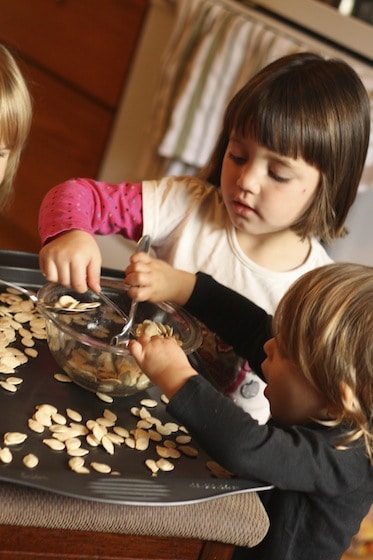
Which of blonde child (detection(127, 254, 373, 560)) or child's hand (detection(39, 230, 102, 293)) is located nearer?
blonde child (detection(127, 254, 373, 560))

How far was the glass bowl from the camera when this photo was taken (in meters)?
0.86

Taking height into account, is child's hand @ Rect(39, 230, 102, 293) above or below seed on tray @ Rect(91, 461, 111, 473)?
above

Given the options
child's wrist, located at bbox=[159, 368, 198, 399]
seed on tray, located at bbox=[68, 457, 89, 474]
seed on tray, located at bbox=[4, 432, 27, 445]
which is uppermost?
child's wrist, located at bbox=[159, 368, 198, 399]

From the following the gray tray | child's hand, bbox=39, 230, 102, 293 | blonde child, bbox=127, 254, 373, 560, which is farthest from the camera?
child's hand, bbox=39, 230, 102, 293

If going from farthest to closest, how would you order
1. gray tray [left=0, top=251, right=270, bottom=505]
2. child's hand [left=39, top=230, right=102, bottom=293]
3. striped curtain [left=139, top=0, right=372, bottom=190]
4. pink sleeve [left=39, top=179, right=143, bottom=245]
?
striped curtain [left=139, top=0, right=372, bottom=190], pink sleeve [left=39, top=179, right=143, bottom=245], child's hand [left=39, top=230, right=102, bottom=293], gray tray [left=0, top=251, right=270, bottom=505]

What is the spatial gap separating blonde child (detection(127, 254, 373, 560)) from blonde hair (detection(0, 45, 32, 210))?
31 cm

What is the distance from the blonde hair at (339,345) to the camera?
892mm

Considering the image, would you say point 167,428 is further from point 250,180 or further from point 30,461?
point 250,180

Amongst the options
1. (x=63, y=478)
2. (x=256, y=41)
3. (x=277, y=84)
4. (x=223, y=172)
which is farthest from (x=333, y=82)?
(x=256, y=41)

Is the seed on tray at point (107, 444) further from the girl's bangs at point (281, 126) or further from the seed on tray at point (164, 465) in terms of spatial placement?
the girl's bangs at point (281, 126)

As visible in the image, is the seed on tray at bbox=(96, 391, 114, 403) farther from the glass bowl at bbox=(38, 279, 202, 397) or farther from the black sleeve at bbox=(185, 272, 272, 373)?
the black sleeve at bbox=(185, 272, 272, 373)

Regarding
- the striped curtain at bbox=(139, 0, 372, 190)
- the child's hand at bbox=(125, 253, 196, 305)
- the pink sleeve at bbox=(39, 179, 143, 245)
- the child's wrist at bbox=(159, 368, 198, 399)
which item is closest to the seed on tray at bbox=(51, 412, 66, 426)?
the child's wrist at bbox=(159, 368, 198, 399)

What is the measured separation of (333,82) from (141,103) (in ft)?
4.25

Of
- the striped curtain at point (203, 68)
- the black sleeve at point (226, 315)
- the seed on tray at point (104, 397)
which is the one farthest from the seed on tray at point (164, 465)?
the striped curtain at point (203, 68)
